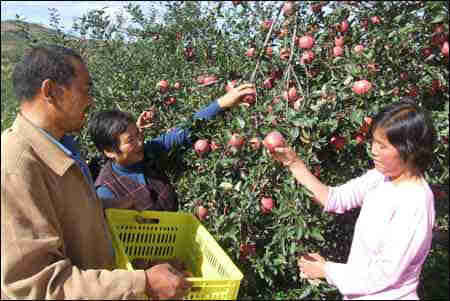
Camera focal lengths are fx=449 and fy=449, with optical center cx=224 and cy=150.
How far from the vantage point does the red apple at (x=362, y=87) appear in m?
2.00

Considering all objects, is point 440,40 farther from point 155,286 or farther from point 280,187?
point 155,286

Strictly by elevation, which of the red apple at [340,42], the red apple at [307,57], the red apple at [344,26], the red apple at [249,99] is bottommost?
the red apple at [249,99]

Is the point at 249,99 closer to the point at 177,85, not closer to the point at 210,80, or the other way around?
the point at 210,80

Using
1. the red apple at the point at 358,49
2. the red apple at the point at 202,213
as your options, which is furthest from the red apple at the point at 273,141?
the red apple at the point at 358,49

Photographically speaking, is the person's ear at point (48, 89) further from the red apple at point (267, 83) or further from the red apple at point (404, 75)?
A: the red apple at point (404, 75)

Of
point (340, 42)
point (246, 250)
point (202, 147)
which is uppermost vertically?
point (340, 42)

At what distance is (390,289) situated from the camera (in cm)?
155

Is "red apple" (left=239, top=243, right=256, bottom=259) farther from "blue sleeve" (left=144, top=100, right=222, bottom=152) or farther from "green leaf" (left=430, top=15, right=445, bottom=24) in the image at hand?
"green leaf" (left=430, top=15, right=445, bottom=24)

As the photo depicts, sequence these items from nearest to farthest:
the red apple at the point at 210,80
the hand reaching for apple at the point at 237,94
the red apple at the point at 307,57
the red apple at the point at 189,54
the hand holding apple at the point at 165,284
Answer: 1. the hand holding apple at the point at 165,284
2. the hand reaching for apple at the point at 237,94
3. the red apple at the point at 307,57
4. the red apple at the point at 210,80
5. the red apple at the point at 189,54

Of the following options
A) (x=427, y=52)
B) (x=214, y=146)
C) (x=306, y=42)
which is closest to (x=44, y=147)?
(x=214, y=146)

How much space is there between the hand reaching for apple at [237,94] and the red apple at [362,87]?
18.3 inches

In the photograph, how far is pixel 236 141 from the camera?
1.98 metres

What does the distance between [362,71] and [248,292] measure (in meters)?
1.65

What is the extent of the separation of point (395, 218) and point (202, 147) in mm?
1031
